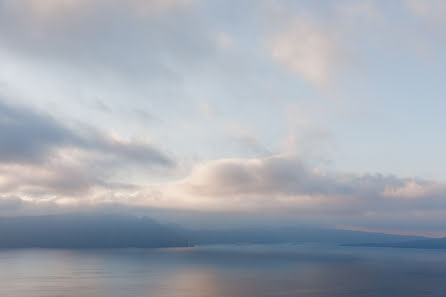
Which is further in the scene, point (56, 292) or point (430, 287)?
point (430, 287)

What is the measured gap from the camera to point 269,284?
133 m

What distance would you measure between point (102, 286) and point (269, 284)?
5715cm

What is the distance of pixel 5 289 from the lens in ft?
408

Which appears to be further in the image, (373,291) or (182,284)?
(182,284)

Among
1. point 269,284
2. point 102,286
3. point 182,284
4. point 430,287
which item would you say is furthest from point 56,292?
point 430,287

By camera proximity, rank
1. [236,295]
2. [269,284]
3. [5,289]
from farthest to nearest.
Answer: [269,284]
[5,289]
[236,295]

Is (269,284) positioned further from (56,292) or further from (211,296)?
(56,292)

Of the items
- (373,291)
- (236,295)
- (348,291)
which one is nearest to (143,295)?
(236,295)

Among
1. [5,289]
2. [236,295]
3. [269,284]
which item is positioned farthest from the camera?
[269,284]

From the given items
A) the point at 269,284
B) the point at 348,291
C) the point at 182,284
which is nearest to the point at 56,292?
the point at 182,284

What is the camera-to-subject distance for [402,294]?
366ft

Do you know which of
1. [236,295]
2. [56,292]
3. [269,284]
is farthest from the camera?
[269,284]

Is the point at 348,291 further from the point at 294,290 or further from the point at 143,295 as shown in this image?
the point at 143,295

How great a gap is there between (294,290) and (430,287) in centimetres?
4850
